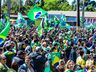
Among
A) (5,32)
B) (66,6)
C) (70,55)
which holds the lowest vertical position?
(66,6)

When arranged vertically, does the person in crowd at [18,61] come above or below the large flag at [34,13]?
above

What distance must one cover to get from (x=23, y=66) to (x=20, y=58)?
110 cm

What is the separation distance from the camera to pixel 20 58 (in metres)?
11.3

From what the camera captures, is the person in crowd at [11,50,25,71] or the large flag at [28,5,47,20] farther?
the large flag at [28,5,47,20]

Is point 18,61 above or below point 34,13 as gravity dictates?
above

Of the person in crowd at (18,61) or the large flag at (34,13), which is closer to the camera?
the person in crowd at (18,61)

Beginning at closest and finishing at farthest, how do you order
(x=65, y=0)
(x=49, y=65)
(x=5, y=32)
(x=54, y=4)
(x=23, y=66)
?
(x=23, y=66), (x=49, y=65), (x=5, y=32), (x=54, y=4), (x=65, y=0)

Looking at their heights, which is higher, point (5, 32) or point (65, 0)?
point (5, 32)

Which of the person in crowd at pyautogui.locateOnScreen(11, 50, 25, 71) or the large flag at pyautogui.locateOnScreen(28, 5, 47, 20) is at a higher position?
the person in crowd at pyautogui.locateOnScreen(11, 50, 25, 71)

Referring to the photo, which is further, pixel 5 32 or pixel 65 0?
pixel 65 0

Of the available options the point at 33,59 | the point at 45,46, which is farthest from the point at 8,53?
the point at 45,46

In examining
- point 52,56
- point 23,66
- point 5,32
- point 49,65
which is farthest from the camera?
point 5,32

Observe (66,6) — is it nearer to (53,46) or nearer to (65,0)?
(65,0)

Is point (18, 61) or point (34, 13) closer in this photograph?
point (18, 61)
